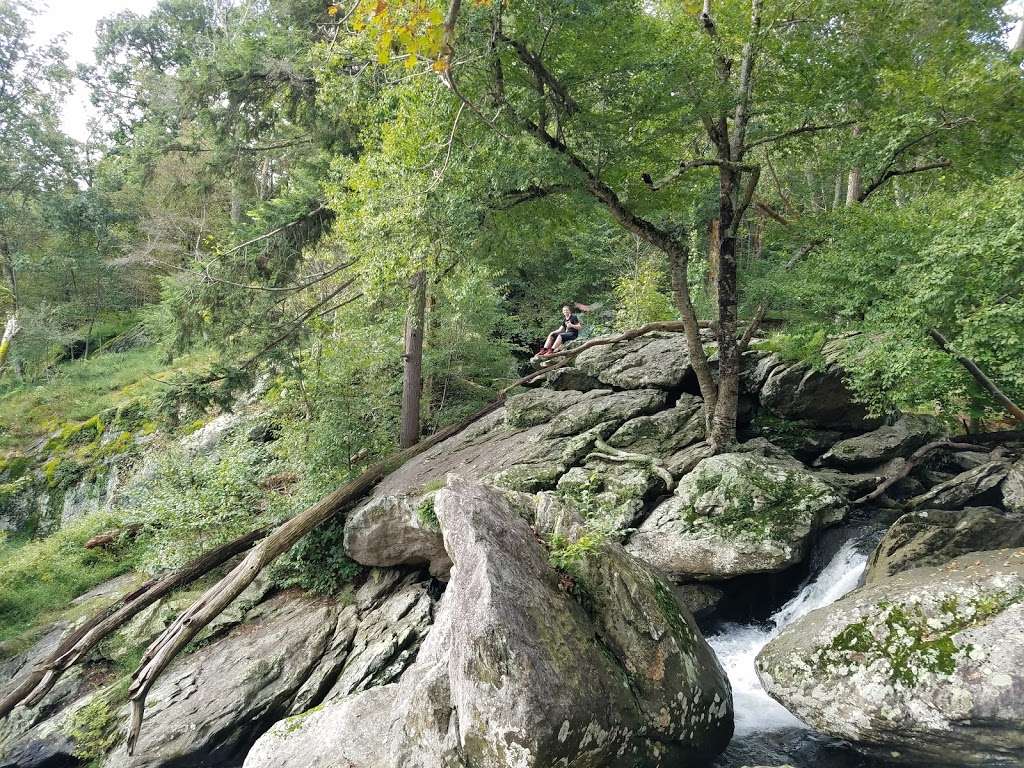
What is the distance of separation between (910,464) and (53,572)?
19060 mm

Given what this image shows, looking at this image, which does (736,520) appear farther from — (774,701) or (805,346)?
(805,346)

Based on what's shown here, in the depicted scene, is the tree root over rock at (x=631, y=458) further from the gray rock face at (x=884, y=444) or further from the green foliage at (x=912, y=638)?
the green foliage at (x=912, y=638)

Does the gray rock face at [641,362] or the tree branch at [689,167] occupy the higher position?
the tree branch at [689,167]

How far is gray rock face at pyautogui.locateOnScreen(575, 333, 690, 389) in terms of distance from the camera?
11164mm

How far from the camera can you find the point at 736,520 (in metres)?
7.96

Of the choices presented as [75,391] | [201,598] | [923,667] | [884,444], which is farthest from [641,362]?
[75,391]

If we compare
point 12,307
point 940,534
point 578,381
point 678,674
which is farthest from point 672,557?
point 12,307

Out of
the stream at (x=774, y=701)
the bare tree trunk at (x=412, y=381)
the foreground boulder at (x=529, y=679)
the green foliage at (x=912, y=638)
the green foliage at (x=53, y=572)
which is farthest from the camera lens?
the green foliage at (x=53, y=572)

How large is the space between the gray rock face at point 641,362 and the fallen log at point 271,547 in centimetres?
23

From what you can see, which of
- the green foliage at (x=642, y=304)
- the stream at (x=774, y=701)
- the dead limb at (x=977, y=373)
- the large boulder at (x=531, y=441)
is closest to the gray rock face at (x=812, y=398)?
the large boulder at (x=531, y=441)

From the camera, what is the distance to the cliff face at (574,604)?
190 inches

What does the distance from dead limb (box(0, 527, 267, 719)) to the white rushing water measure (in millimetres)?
9184

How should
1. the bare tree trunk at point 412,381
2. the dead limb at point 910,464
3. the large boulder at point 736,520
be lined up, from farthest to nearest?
the bare tree trunk at point 412,381 < the dead limb at point 910,464 < the large boulder at point 736,520

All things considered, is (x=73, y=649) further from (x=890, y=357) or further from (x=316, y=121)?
(x=890, y=357)
